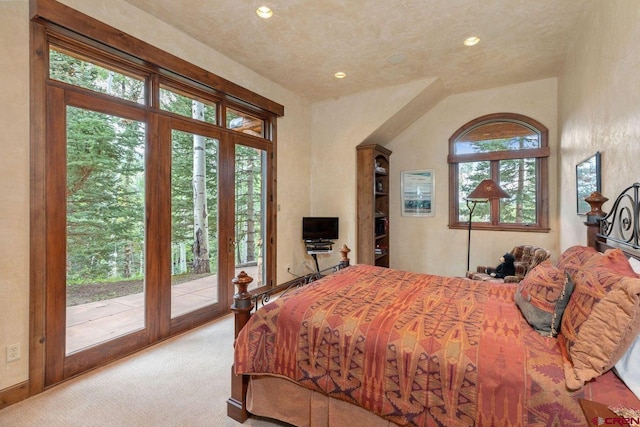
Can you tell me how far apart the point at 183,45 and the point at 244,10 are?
0.82m

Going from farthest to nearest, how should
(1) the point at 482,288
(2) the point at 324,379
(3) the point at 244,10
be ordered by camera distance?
(3) the point at 244,10 < (1) the point at 482,288 < (2) the point at 324,379

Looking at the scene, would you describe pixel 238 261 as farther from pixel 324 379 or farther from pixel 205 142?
pixel 324 379

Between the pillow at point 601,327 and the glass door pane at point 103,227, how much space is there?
3201mm

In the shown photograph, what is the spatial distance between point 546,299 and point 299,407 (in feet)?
4.94

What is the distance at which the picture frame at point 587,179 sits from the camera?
2.39m

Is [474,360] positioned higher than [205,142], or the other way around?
[205,142]

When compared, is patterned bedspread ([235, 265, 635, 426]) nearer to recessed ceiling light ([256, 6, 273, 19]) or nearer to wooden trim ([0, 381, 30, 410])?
wooden trim ([0, 381, 30, 410])

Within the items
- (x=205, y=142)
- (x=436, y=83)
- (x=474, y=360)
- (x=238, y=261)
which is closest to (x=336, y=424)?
(x=474, y=360)

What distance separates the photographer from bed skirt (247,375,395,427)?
1.54 meters

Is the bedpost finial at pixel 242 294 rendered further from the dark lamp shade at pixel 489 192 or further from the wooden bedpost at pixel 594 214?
the dark lamp shade at pixel 489 192

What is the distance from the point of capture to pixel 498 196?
3844 millimetres

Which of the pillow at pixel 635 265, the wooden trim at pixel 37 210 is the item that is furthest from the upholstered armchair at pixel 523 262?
the wooden trim at pixel 37 210

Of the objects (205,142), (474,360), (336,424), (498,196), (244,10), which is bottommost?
(336,424)

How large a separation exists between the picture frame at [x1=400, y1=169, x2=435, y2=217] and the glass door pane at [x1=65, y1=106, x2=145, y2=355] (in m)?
4.06
